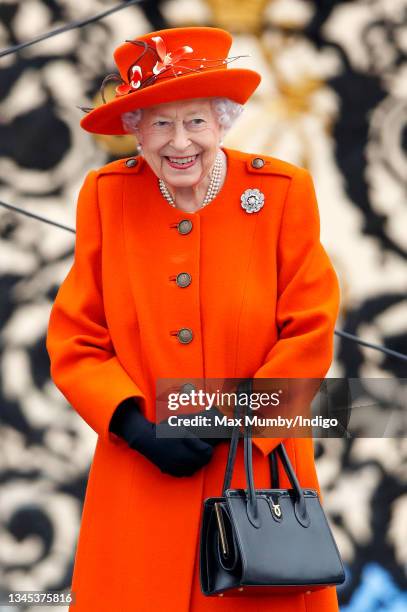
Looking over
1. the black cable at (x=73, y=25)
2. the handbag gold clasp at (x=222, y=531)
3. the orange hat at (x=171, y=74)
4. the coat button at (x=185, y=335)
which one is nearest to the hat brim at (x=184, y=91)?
the orange hat at (x=171, y=74)

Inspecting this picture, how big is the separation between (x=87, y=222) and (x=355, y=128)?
122 centimetres

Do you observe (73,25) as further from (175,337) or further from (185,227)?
(175,337)

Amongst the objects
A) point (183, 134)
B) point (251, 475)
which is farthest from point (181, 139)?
point (251, 475)

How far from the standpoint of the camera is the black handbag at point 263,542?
2770 mm

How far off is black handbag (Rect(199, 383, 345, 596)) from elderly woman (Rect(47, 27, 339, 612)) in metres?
0.11

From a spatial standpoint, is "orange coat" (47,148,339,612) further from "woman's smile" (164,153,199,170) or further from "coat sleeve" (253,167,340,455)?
"woman's smile" (164,153,199,170)

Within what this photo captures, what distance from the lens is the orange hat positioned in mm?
2926

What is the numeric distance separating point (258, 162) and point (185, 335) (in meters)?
0.42

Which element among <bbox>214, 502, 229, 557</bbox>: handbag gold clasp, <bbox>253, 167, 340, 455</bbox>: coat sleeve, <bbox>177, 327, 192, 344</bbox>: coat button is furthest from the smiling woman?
<bbox>214, 502, 229, 557</bbox>: handbag gold clasp

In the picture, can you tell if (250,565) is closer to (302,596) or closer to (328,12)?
(302,596)

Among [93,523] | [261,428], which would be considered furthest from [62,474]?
[261,428]

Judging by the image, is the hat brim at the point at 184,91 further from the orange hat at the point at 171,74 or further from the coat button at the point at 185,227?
the coat button at the point at 185,227

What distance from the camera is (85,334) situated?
3.09 metres

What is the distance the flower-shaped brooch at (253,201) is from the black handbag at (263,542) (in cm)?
47
